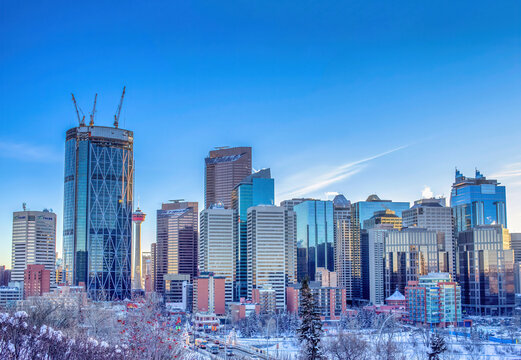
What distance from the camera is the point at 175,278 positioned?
14950 cm

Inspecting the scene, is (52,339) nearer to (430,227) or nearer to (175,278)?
(175,278)

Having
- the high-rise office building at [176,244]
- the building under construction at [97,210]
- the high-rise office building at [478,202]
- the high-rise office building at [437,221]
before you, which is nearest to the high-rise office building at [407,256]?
the high-rise office building at [437,221]

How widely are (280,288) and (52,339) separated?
366ft

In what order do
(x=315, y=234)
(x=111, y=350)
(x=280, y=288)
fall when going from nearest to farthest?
(x=111, y=350) < (x=280, y=288) < (x=315, y=234)

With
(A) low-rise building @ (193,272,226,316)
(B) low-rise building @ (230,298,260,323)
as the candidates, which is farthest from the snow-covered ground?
(A) low-rise building @ (193,272,226,316)

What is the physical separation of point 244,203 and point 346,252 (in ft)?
106

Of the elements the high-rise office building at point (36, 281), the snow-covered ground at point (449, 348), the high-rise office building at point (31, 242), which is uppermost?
the high-rise office building at point (31, 242)

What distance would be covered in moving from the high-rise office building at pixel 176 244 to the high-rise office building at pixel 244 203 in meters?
27.5

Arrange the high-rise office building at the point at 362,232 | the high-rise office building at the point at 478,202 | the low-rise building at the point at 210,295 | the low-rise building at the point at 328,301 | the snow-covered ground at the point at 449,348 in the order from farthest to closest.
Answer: the high-rise office building at the point at 478,202 < the high-rise office building at the point at 362,232 < the low-rise building at the point at 210,295 < the low-rise building at the point at 328,301 < the snow-covered ground at the point at 449,348

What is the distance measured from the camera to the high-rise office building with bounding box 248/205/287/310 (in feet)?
425

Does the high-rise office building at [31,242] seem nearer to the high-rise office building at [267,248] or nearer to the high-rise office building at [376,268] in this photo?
the high-rise office building at [267,248]

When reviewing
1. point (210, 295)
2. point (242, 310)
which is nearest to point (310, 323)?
point (242, 310)

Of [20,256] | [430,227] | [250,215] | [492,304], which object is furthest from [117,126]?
[492,304]

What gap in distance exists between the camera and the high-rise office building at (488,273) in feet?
429
